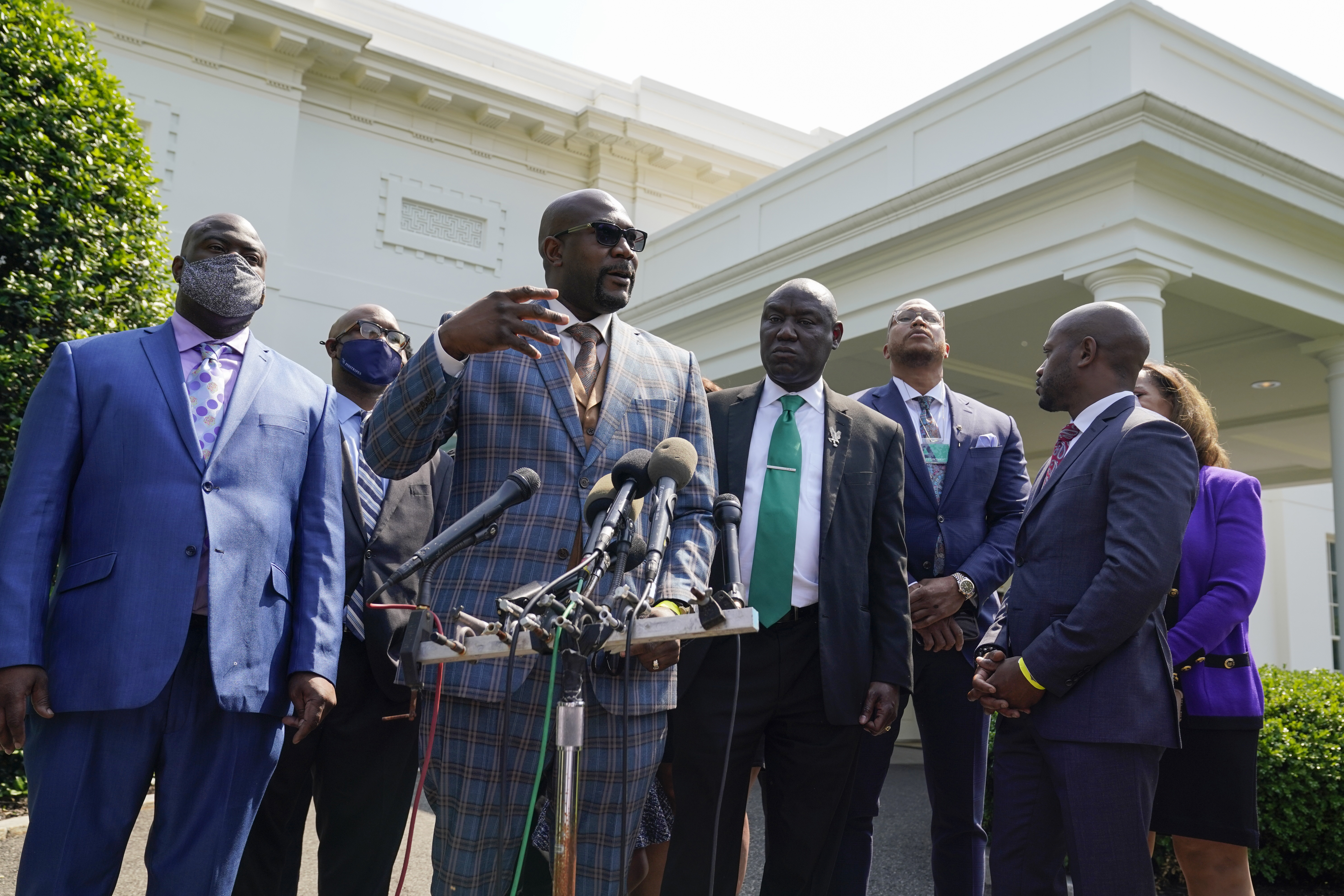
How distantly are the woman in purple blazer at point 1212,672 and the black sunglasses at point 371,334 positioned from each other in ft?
9.88

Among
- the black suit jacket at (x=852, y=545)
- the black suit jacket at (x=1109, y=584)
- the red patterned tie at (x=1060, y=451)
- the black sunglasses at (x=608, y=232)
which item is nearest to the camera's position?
the black sunglasses at (x=608, y=232)

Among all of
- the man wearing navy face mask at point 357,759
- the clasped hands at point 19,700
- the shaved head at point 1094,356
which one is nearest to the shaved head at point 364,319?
the man wearing navy face mask at point 357,759

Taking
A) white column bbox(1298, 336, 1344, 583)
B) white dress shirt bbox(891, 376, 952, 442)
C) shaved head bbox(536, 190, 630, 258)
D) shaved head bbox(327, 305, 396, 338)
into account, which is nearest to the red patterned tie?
white dress shirt bbox(891, 376, 952, 442)

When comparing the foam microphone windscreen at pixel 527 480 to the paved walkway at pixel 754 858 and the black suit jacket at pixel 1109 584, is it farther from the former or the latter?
the paved walkway at pixel 754 858

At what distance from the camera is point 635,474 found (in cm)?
204

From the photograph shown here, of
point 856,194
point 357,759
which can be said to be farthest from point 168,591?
point 856,194

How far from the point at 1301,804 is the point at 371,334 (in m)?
5.39

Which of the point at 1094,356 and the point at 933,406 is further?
the point at 933,406

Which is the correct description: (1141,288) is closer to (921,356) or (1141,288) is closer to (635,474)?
(921,356)

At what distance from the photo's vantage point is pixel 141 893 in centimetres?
482

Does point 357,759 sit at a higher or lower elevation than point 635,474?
lower

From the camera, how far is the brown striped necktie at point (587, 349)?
9.25ft

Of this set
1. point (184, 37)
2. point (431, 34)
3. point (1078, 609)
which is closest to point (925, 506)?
point (1078, 609)

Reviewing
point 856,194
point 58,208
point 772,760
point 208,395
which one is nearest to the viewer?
point 208,395
